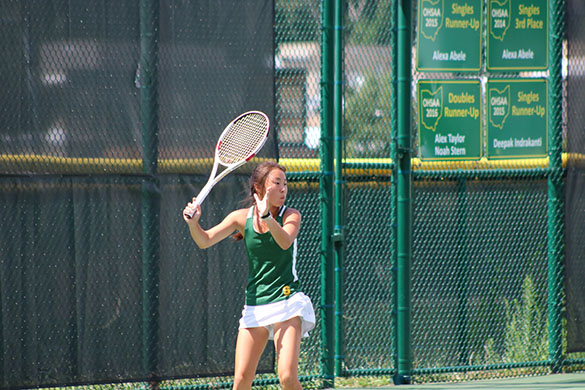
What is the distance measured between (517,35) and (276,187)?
310 centimetres

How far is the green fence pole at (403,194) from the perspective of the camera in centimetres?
635

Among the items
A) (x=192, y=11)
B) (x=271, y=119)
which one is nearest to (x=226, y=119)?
(x=271, y=119)

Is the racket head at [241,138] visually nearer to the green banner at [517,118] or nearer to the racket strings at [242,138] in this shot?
the racket strings at [242,138]

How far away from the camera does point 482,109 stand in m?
6.59

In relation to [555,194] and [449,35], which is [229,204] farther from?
[555,194]

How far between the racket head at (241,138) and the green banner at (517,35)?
252cm

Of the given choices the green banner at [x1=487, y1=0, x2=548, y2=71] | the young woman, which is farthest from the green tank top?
the green banner at [x1=487, y1=0, x2=548, y2=71]

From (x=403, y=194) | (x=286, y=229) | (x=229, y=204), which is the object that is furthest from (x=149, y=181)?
(x=403, y=194)

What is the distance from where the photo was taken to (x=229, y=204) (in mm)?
5895

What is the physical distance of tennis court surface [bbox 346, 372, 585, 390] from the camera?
246 inches

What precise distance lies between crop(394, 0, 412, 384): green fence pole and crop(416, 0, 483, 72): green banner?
13cm

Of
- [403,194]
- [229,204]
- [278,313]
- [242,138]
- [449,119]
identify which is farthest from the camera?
[449,119]

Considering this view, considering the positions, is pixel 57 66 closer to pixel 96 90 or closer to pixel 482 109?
pixel 96 90

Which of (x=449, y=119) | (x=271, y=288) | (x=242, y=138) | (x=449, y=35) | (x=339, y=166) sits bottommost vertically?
(x=271, y=288)
